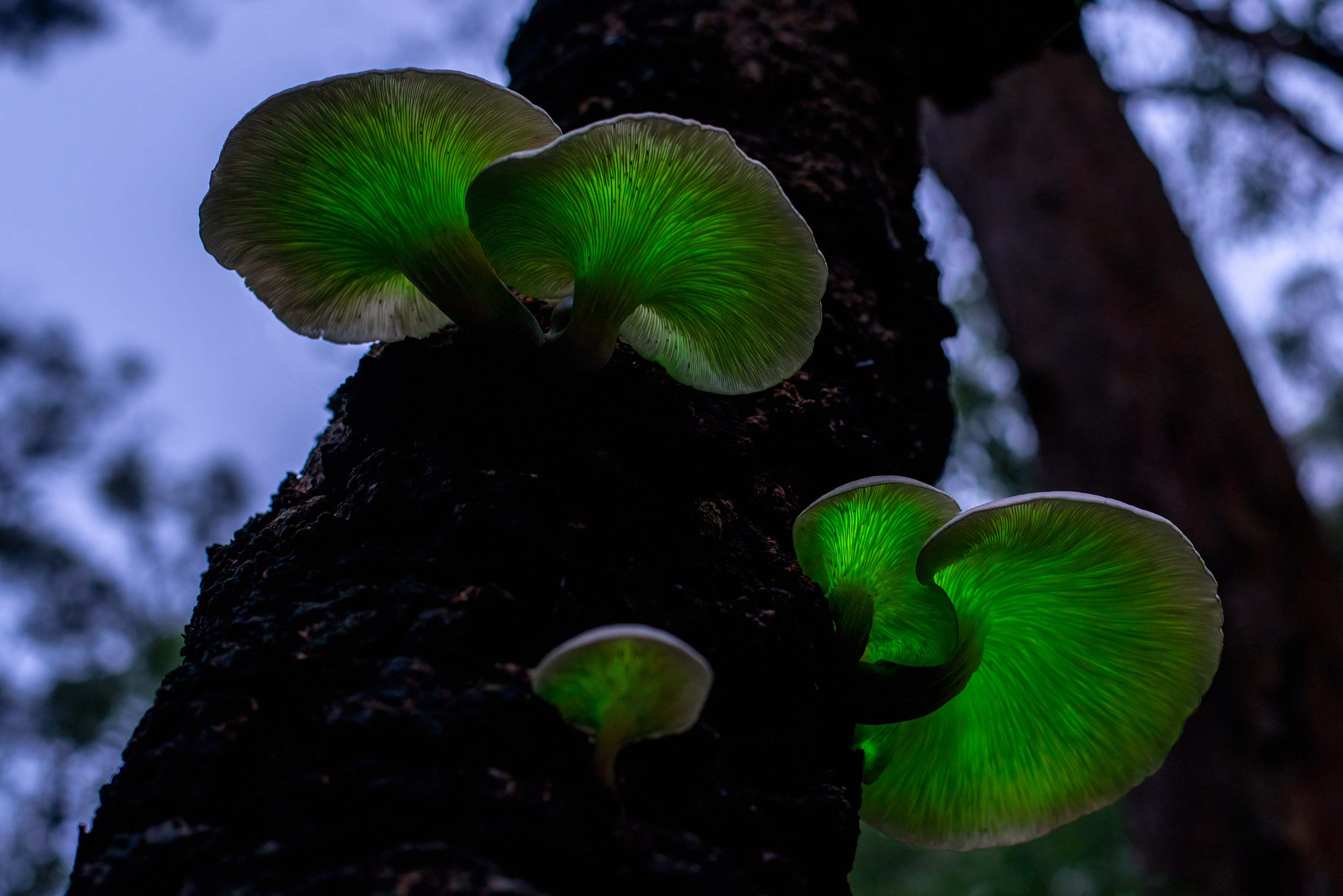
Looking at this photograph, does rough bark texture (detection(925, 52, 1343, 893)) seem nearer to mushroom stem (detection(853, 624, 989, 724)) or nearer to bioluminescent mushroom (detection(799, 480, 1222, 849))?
bioluminescent mushroom (detection(799, 480, 1222, 849))

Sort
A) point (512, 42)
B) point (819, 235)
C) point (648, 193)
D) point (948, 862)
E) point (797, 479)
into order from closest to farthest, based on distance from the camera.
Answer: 1. point (648, 193)
2. point (797, 479)
3. point (819, 235)
4. point (512, 42)
5. point (948, 862)

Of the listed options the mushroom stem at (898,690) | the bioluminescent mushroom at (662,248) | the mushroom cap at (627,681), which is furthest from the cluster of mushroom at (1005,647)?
the mushroom cap at (627,681)

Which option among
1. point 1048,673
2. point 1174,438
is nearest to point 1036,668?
point 1048,673

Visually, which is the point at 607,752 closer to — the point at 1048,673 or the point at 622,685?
the point at 622,685

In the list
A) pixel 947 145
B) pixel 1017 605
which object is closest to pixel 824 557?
pixel 1017 605

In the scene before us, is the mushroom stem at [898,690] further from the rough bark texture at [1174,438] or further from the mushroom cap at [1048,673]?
the rough bark texture at [1174,438]

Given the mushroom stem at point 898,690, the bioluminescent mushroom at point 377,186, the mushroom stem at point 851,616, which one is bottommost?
the mushroom stem at point 898,690

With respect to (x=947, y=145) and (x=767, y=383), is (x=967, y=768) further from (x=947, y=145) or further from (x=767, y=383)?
(x=947, y=145)
